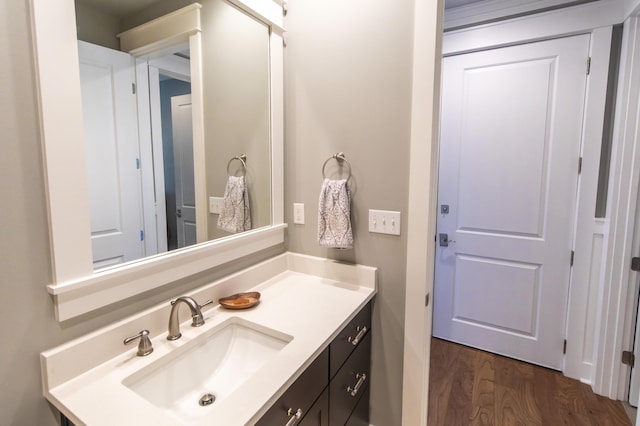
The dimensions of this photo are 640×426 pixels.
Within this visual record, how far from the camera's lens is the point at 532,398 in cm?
198

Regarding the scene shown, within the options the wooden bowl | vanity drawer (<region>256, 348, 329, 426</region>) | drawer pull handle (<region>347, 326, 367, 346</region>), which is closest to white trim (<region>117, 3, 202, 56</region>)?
the wooden bowl

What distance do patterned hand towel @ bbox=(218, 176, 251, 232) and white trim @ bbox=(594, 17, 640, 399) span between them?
2.11m

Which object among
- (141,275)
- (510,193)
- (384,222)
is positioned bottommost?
(141,275)

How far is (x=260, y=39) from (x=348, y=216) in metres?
0.98

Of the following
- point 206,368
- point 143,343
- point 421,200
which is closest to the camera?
point 143,343

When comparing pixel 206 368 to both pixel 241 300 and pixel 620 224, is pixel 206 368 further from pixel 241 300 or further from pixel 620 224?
pixel 620 224

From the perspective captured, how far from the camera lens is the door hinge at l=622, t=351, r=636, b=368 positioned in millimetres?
1900

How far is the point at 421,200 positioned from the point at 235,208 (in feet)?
2.83

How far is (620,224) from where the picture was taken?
186cm

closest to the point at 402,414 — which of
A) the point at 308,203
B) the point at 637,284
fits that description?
the point at 308,203

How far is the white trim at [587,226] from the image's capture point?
191 centimetres

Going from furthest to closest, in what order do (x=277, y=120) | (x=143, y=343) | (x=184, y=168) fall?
(x=277, y=120)
(x=184, y=168)
(x=143, y=343)

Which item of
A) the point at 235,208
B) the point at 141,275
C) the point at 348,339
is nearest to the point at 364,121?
the point at 235,208

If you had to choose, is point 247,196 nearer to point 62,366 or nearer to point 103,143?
point 103,143
